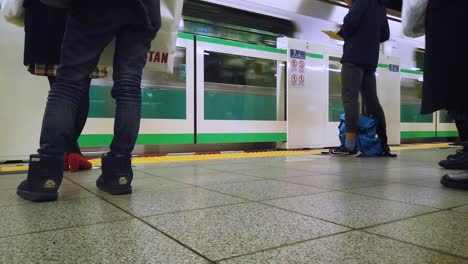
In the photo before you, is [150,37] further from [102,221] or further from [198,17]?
[198,17]

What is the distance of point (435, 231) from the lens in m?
1.01

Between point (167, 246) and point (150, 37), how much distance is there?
0.99m

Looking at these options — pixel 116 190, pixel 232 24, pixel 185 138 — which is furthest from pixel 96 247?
pixel 232 24

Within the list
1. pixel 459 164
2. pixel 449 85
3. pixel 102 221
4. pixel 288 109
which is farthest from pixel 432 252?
pixel 288 109

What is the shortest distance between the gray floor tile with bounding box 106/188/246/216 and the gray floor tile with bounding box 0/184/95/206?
0.15 meters

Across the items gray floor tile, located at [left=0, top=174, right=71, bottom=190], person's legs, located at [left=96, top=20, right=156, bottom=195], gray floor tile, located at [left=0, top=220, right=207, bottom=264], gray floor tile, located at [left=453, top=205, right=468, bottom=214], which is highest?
person's legs, located at [left=96, top=20, right=156, bottom=195]

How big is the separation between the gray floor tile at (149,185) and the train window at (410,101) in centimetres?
525

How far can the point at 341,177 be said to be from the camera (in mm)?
2143

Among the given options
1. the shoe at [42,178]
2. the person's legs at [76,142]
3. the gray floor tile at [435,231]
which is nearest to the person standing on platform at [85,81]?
the shoe at [42,178]

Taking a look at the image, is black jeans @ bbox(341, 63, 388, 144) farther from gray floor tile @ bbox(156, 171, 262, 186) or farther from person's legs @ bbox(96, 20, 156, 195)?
person's legs @ bbox(96, 20, 156, 195)

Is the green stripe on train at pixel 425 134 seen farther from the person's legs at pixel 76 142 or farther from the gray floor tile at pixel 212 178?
the person's legs at pixel 76 142

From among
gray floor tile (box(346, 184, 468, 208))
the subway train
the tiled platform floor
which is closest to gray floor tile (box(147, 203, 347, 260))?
the tiled platform floor

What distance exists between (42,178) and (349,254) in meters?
1.10

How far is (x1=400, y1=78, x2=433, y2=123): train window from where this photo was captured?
250 inches
